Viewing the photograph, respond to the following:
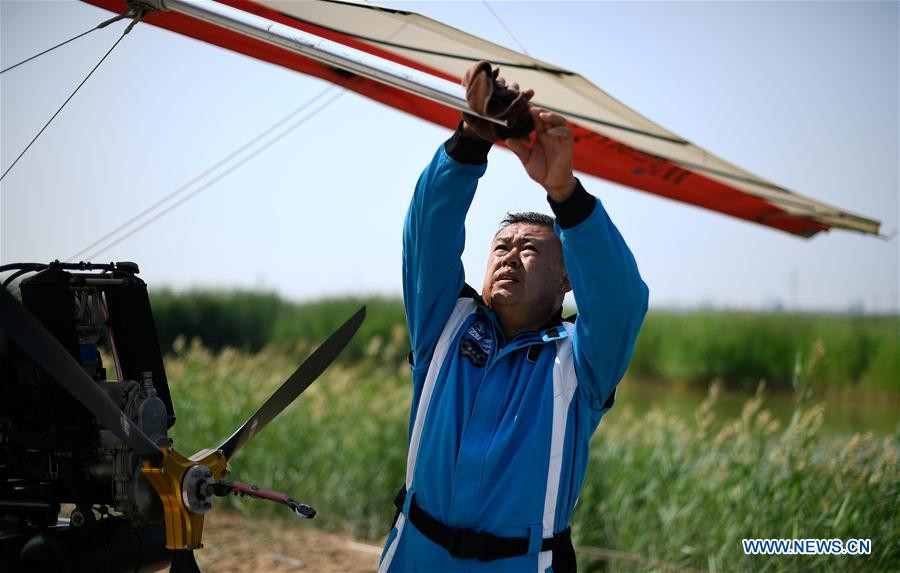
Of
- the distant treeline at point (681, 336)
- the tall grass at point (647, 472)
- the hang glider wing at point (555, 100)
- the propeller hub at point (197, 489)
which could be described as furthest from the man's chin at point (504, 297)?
the distant treeline at point (681, 336)

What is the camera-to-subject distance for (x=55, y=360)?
243cm

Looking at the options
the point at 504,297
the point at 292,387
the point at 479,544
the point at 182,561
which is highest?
the point at 504,297

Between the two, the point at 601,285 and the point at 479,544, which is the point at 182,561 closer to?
the point at 479,544

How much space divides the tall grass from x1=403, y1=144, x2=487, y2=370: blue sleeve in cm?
314

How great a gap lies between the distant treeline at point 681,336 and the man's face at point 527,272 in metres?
6.65

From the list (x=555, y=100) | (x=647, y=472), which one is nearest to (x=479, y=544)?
(x=555, y=100)

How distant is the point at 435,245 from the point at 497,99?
539 millimetres

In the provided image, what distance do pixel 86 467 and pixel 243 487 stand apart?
511 mm

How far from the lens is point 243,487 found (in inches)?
107

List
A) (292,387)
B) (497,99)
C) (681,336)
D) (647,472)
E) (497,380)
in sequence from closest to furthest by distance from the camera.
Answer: (497,99) < (497,380) < (292,387) < (647,472) < (681,336)

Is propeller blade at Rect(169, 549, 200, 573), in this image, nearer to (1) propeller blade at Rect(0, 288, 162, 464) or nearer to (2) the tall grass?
(1) propeller blade at Rect(0, 288, 162, 464)

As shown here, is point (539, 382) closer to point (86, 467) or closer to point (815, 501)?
point (86, 467)

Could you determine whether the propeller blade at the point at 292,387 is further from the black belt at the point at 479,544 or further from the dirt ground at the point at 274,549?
the dirt ground at the point at 274,549

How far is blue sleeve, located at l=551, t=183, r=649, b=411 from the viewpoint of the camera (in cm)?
235
